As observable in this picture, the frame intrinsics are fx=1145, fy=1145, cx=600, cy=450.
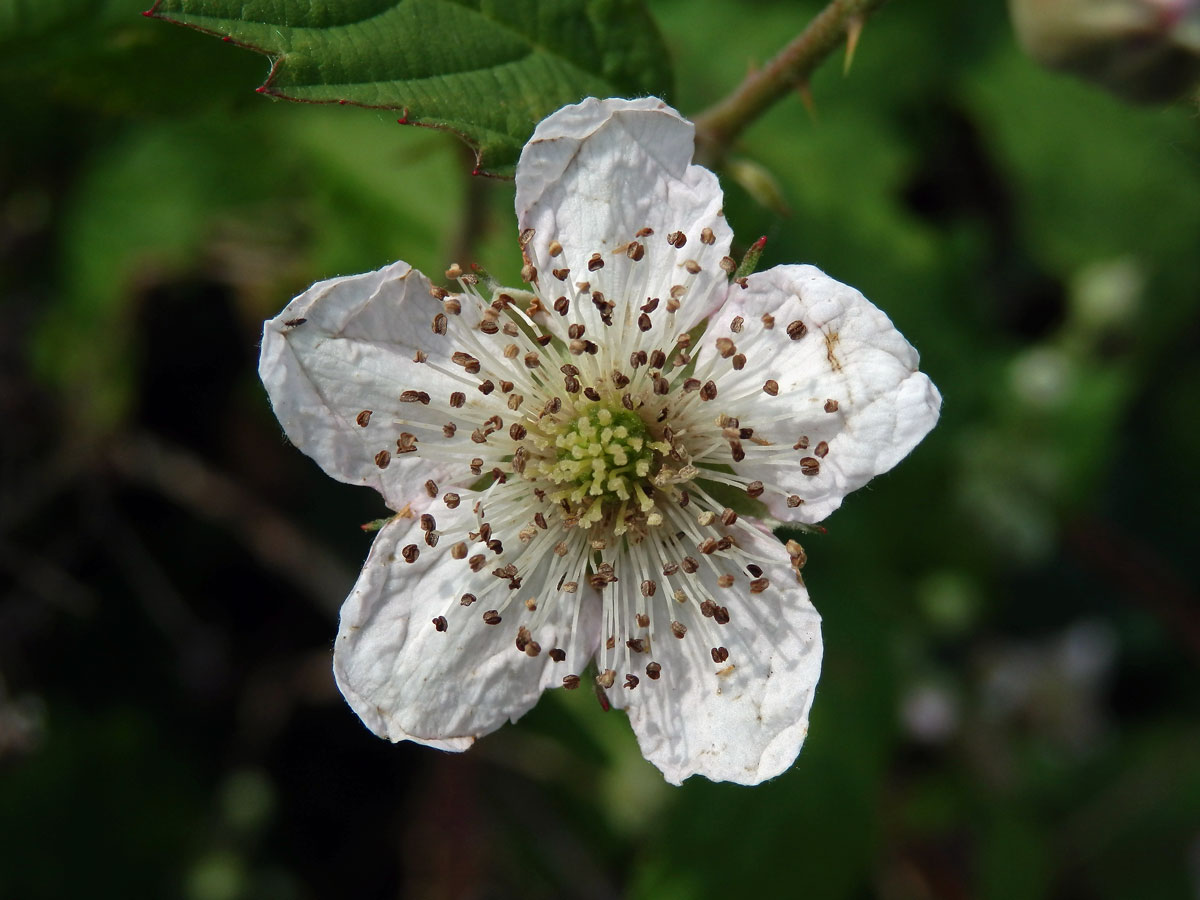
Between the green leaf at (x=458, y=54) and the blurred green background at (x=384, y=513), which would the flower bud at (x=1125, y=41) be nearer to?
the green leaf at (x=458, y=54)

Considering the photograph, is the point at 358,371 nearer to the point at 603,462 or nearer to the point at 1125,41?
the point at 603,462

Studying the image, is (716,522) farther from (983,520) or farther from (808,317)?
(983,520)

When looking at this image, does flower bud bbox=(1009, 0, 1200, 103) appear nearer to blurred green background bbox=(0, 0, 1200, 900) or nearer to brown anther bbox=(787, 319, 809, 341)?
brown anther bbox=(787, 319, 809, 341)

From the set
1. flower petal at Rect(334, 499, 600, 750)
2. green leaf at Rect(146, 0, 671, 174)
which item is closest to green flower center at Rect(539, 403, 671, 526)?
flower petal at Rect(334, 499, 600, 750)

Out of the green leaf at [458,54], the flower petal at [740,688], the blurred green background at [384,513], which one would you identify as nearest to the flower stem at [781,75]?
the green leaf at [458,54]

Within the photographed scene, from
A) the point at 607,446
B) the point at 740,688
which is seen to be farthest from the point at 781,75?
the point at 740,688
